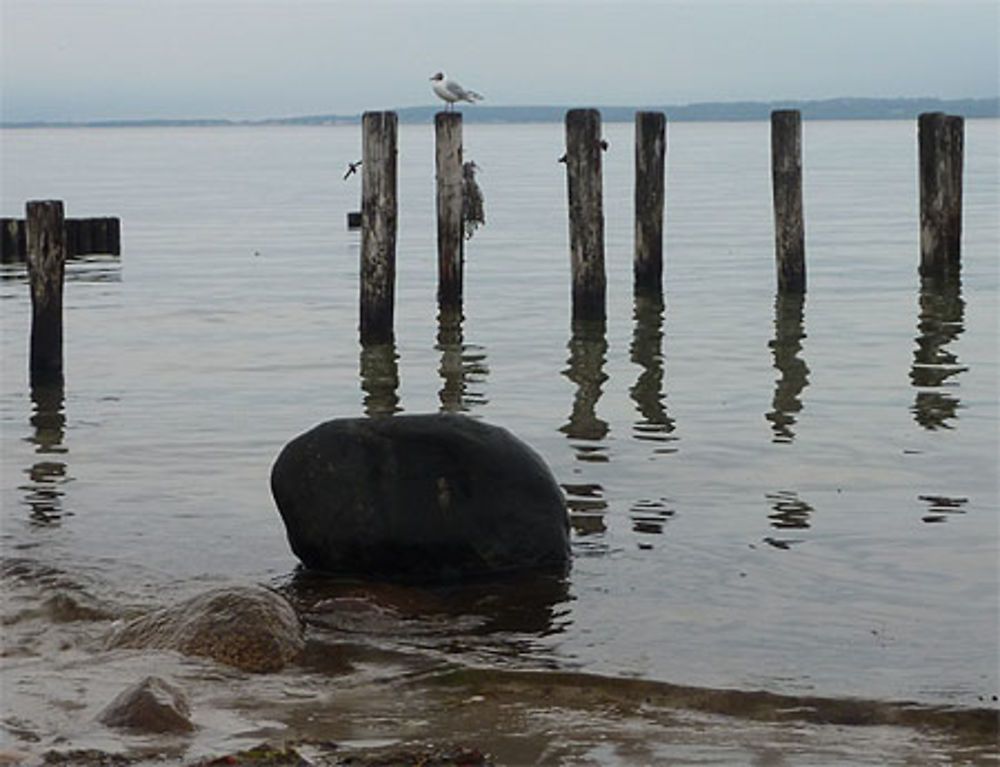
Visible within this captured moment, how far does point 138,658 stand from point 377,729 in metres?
1.61

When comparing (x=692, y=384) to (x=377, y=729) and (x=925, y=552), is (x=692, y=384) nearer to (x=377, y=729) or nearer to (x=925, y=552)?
(x=925, y=552)

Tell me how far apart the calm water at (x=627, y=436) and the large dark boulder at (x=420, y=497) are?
41 cm

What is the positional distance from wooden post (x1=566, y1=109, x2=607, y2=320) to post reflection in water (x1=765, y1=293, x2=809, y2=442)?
194cm

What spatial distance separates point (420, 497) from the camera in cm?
959

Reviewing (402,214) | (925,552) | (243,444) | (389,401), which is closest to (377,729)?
(925,552)

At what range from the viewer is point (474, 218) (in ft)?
92.0

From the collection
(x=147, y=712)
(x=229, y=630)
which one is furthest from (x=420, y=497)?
(x=147, y=712)

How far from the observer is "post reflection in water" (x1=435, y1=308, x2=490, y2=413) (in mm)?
16016

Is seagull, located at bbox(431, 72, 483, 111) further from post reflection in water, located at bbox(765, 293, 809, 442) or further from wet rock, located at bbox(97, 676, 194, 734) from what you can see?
wet rock, located at bbox(97, 676, 194, 734)

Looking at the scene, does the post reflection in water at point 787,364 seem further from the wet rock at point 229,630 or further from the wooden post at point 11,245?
the wooden post at point 11,245

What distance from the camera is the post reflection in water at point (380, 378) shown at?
52.2 ft

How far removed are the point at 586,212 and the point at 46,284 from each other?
582 centimetres

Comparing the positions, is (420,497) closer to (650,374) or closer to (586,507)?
(586,507)

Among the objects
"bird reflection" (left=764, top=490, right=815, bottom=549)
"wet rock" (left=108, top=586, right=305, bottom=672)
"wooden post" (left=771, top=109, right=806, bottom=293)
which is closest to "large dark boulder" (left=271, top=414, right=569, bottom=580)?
"wet rock" (left=108, top=586, right=305, bottom=672)
